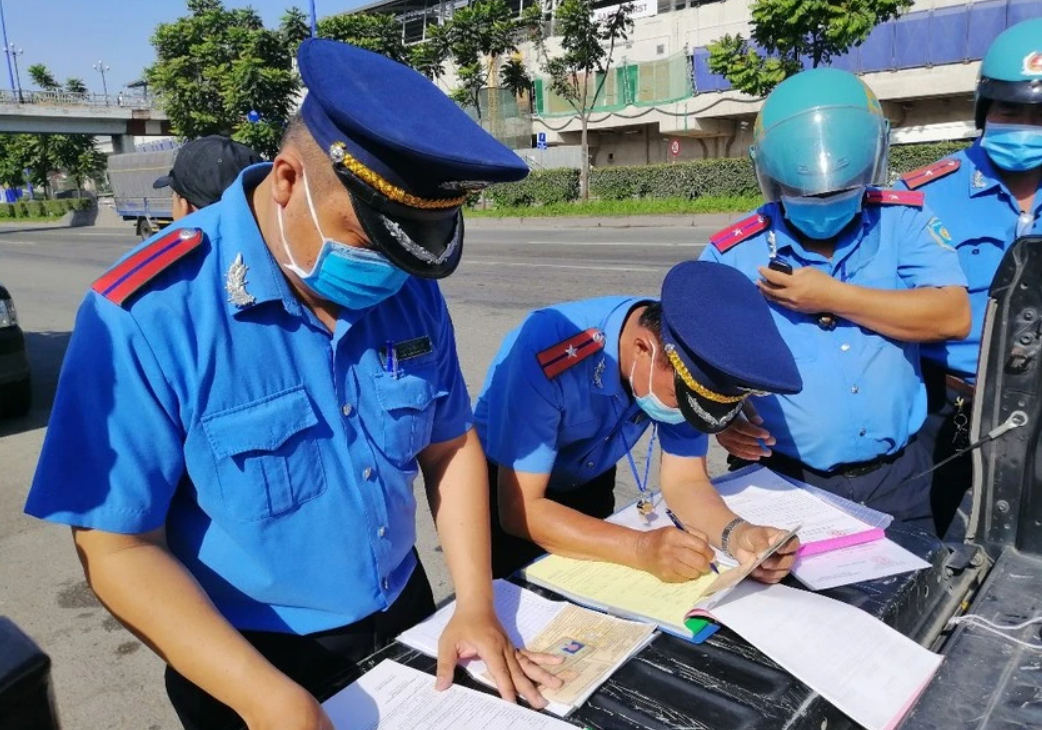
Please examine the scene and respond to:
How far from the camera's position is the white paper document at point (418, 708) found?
118 cm

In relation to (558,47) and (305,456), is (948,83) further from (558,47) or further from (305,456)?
(305,456)

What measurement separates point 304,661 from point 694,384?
901 millimetres

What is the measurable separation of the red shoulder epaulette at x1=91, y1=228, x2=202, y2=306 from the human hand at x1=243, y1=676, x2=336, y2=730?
1.85ft

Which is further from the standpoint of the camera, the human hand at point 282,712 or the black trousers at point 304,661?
the black trousers at point 304,661

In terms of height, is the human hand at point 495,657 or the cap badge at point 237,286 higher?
the cap badge at point 237,286

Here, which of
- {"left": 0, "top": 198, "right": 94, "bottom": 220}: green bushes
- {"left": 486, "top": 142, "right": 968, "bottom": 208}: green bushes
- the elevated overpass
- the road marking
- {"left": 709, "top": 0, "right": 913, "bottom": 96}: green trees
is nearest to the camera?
the road marking

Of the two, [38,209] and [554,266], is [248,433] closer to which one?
[554,266]

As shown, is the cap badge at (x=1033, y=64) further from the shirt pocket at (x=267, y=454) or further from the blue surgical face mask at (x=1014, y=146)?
the shirt pocket at (x=267, y=454)

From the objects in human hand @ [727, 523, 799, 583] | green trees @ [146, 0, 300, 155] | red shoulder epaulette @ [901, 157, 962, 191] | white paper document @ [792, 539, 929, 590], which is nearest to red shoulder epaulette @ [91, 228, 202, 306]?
human hand @ [727, 523, 799, 583]

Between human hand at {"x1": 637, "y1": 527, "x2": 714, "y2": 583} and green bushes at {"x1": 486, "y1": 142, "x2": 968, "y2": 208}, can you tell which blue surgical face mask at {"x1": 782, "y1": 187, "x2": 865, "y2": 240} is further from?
green bushes at {"x1": 486, "y1": 142, "x2": 968, "y2": 208}

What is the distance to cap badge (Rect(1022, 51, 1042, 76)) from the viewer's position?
7.27 ft

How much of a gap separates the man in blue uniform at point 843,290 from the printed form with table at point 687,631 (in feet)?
0.86

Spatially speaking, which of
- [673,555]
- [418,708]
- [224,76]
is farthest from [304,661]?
[224,76]

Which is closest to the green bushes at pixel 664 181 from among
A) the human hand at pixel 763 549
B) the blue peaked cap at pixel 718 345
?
the blue peaked cap at pixel 718 345
